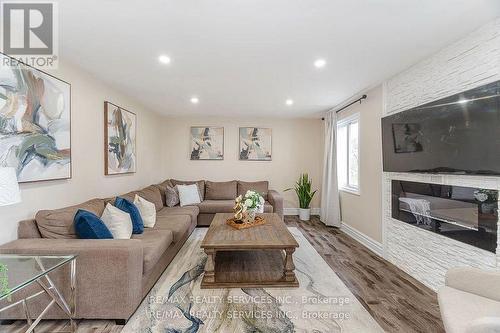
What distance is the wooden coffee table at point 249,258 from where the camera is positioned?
246cm

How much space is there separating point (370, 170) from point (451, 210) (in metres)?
1.39

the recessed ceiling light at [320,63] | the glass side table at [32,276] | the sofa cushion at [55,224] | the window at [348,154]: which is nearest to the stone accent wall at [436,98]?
the recessed ceiling light at [320,63]

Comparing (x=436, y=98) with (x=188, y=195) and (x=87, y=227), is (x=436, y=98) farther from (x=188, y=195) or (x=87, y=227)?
(x=188, y=195)

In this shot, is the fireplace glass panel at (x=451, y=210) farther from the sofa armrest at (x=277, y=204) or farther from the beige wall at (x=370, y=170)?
the sofa armrest at (x=277, y=204)

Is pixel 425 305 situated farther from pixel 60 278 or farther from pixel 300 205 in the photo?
pixel 300 205

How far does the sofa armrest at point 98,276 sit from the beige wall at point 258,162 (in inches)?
155

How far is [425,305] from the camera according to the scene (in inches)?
86.4

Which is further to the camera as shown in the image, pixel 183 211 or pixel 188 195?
pixel 188 195

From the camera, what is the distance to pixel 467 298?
146 cm

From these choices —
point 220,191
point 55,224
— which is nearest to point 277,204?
point 220,191

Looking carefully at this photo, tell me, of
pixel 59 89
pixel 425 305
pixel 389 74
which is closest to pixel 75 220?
pixel 59 89

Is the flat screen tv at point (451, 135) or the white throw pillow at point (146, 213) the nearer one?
the flat screen tv at point (451, 135)

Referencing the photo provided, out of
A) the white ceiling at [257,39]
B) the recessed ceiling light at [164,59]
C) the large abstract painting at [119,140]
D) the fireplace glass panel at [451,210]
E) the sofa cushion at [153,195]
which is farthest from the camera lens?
the sofa cushion at [153,195]

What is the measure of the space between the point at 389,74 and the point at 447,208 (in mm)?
1701
